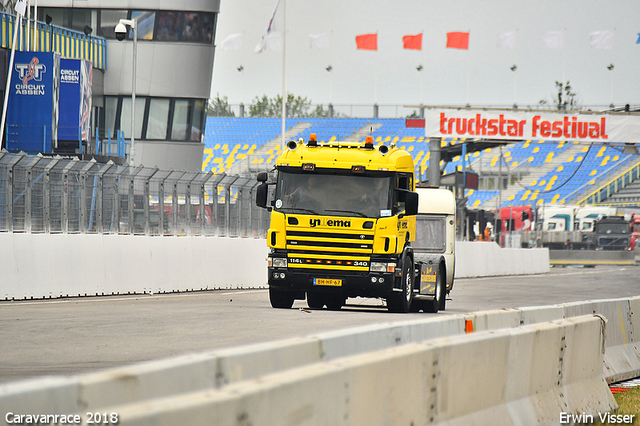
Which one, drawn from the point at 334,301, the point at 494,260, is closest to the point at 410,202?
the point at 334,301

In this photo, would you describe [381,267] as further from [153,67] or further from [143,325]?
[153,67]

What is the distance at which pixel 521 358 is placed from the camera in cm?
716

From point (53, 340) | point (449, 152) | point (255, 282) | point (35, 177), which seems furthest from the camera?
point (449, 152)

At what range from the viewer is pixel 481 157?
86.0 metres

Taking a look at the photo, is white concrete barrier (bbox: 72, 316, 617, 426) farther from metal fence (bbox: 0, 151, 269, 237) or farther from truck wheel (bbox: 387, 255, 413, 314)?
metal fence (bbox: 0, 151, 269, 237)

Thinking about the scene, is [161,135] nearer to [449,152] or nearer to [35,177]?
[449,152]

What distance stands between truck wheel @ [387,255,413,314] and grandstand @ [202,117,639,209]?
176ft

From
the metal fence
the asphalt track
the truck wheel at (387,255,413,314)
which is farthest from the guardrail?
the metal fence

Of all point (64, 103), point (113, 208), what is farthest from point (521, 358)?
point (64, 103)

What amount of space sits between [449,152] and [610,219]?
55.9 feet

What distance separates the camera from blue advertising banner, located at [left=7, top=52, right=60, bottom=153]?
40.5 metres

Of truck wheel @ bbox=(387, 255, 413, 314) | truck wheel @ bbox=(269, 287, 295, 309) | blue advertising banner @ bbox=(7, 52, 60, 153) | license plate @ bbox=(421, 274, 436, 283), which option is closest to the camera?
truck wheel @ bbox=(387, 255, 413, 314)

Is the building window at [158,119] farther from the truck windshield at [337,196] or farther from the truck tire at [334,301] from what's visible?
the truck windshield at [337,196]

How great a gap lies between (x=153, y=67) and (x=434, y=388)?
41.8 metres
